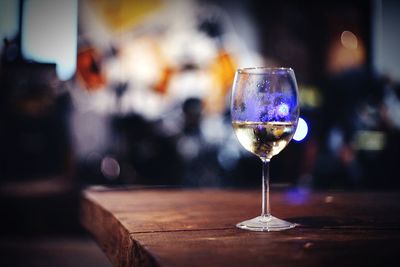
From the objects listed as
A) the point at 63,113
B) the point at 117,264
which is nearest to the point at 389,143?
the point at 63,113

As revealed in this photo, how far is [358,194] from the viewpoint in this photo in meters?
1.24

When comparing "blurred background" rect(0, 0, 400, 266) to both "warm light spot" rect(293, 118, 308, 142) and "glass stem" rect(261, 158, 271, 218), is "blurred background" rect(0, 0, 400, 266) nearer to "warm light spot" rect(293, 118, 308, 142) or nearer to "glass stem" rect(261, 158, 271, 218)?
"warm light spot" rect(293, 118, 308, 142)

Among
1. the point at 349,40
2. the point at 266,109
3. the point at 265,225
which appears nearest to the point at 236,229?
the point at 265,225

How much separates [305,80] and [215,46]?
113 cm

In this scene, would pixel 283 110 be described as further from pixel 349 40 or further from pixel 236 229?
pixel 349 40

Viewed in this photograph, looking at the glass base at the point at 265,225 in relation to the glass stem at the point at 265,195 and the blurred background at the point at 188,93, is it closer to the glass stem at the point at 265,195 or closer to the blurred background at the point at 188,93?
the glass stem at the point at 265,195

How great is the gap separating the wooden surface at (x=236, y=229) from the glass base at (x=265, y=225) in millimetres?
17

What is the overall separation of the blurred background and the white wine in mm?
4118

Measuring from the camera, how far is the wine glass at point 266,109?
782 mm

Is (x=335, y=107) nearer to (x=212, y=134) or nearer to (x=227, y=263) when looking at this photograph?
(x=212, y=134)

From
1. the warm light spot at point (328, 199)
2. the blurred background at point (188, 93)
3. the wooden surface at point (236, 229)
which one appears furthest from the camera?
the blurred background at point (188, 93)

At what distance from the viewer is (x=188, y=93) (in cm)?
615

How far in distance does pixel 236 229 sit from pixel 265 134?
0.14 metres

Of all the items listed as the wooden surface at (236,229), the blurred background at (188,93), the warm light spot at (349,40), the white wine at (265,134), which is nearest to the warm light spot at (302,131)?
the blurred background at (188,93)
